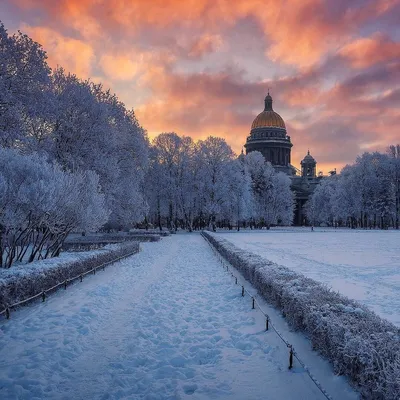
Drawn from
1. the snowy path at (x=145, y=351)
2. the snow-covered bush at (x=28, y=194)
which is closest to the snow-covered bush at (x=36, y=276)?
the snowy path at (x=145, y=351)

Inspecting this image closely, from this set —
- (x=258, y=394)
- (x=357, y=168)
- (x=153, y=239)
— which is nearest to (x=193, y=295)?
(x=258, y=394)

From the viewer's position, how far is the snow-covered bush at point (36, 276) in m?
9.13

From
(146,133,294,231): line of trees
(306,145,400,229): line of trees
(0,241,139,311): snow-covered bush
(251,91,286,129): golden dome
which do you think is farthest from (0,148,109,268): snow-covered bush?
(251,91,286,129): golden dome

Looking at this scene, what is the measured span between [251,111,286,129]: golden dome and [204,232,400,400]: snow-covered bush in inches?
4785

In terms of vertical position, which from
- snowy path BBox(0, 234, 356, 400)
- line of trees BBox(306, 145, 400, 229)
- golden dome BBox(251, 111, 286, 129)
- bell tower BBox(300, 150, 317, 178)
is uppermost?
golden dome BBox(251, 111, 286, 129)

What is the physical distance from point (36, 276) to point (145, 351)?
17.4ft

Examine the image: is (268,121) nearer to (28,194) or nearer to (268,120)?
(268,120)

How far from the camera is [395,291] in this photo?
1204cm

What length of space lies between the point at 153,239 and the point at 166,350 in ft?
101

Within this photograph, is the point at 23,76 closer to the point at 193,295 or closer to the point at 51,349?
the point at 193,295

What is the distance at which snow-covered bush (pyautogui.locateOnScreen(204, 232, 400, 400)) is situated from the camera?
4.39 meters

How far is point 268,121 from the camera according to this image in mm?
125875

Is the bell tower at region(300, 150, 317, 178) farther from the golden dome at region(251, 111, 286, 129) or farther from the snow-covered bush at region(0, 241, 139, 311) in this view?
the snow-covered bush at region(0, 241, 139, 311)

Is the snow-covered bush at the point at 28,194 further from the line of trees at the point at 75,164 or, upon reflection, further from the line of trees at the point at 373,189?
the line of trees at the point at 373,189
